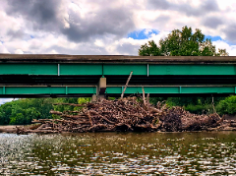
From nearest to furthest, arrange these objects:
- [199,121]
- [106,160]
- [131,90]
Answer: [106,160] < [199,121] < [131,90]

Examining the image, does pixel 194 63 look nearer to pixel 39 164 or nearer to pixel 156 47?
pixel 39 164

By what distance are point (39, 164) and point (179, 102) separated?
44533 mm

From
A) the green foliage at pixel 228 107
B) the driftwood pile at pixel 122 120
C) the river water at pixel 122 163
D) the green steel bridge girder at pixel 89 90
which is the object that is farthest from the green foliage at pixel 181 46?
the river water at pixel 122 163

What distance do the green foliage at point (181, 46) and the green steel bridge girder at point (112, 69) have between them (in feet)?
80.7

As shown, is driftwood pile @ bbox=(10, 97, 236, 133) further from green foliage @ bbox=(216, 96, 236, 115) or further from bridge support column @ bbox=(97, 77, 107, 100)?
green foliage @ bbox=(216, 96, 236, 115)

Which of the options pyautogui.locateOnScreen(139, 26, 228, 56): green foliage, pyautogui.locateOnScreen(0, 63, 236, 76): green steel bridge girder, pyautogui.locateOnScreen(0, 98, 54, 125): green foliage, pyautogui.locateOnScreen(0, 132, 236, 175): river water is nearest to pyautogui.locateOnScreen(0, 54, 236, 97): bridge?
pyautogui.locateOnScreen(0, 63, 236, 76): green steel bridge girder

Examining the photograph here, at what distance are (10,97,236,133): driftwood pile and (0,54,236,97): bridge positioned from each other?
22.2ft

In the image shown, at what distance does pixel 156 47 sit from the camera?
65.1 meters

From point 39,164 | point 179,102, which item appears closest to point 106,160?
point 39,164

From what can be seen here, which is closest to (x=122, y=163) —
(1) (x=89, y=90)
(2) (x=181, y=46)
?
(1) (x=89, y=90)

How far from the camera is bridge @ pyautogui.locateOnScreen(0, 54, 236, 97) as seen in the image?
30.5 metres

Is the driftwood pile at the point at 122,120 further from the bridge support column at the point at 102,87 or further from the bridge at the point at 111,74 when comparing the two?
the bridge at the point at 111,74

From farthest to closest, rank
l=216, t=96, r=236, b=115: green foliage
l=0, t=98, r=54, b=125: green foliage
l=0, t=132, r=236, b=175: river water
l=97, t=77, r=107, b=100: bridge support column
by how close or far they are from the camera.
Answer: l=0, t=98, r=54, b=125: green foliage
l=216, t=96, r=236, b=115: green foliage
l=97, t=77, r=107, b=100: bridge support column
l=0, t=132, r=236, b=175: river water

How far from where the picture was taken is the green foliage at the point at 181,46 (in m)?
59.7
